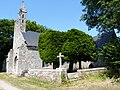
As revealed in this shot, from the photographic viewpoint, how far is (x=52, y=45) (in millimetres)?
28172

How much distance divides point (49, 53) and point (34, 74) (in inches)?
127

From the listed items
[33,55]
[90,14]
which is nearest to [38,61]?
[33,55]

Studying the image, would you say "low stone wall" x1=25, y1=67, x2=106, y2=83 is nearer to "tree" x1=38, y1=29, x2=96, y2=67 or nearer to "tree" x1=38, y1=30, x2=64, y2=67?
"tree" x1=38, y1=29, x2=96, y2=67

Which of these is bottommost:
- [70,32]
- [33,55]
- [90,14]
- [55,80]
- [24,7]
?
[55,80]

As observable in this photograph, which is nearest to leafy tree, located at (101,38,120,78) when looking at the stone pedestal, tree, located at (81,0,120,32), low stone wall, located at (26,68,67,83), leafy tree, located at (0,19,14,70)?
tree, located at (81,0,120,32)

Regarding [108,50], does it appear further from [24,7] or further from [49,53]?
[24,7]

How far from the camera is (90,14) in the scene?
26.2m

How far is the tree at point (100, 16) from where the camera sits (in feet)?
66.0

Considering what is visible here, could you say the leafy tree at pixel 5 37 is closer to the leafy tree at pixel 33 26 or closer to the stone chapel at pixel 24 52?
the leafy tree at pixel 33 26

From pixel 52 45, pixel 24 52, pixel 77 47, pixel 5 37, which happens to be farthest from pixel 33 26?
pixel 77 47

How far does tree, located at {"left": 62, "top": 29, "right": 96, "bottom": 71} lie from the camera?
2578 cm

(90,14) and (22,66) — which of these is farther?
(22,66)

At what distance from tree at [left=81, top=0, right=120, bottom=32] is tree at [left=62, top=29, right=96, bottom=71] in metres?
1.65

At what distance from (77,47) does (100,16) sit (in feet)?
15.7
